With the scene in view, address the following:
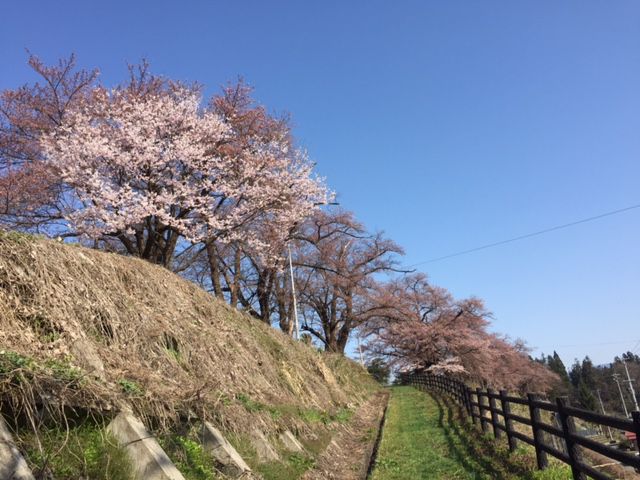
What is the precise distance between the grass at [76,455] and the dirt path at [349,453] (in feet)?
12.7

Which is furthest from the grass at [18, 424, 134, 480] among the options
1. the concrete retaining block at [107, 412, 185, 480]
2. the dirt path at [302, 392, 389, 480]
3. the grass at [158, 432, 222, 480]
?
the dirt path at [302, 392, 389, 480]

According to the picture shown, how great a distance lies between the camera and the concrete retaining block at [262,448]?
7.10 metres

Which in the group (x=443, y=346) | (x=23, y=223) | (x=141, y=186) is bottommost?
(x=23, y=223)

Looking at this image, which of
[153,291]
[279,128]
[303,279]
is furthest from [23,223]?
[303,279]

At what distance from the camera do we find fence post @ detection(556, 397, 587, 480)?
660 cm

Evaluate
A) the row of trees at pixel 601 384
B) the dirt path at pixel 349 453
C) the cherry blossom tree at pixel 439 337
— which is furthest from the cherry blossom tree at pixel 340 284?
the row of trees at pixel 601 384

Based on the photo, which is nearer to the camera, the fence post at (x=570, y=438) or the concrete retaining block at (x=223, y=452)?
the concrete retaining block at (x=223, y=452)

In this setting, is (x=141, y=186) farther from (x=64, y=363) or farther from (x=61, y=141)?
(x=64, y=363)

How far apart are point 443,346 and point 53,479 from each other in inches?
1869

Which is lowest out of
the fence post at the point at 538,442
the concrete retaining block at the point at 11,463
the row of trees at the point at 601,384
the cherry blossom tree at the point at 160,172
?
the concrete retaining block at the point at 11,463

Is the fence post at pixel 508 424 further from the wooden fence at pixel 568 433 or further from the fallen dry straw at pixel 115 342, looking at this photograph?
the fallen dry straw at pixel 115 342

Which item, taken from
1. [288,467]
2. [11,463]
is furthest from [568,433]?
[11,463]

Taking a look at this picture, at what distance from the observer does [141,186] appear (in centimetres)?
1573

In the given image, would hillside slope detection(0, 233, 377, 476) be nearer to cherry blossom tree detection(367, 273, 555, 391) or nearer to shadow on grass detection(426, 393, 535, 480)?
shadow on grass detection(426, 393, 535, 480)
